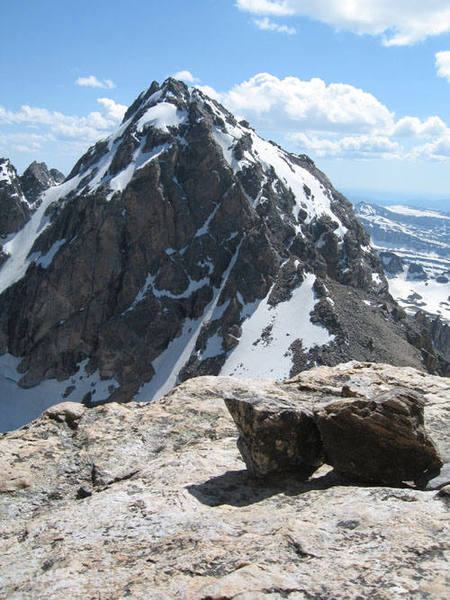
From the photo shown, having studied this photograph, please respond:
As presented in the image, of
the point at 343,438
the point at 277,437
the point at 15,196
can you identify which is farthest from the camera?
the point at 15,196

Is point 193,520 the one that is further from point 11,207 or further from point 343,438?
point 11,207

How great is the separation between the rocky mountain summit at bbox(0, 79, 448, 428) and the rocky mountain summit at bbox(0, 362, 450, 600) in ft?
284

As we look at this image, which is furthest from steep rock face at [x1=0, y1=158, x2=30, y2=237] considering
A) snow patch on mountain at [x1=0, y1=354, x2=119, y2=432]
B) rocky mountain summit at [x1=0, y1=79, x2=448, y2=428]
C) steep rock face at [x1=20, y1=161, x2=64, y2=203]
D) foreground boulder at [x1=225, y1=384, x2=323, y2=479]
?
foreground boulder at [x1=225, y1=384, x2=323, y2=479]

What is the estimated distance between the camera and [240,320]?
387ft

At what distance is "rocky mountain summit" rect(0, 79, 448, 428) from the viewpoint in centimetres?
11212

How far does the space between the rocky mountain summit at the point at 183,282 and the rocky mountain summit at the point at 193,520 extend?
86425mm

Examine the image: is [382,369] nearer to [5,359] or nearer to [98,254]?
[98,254]

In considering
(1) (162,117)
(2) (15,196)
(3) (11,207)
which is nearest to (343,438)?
(1) (162,117)

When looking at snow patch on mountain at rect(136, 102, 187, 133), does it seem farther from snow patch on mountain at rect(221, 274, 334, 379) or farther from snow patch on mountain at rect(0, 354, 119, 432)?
snow patch on mountain at rect(0, 354, 119, 432)

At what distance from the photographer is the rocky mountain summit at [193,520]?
6.75 m

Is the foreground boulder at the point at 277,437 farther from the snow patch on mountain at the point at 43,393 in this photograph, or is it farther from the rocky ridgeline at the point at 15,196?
the rocky ridgeline at the point at 15,196

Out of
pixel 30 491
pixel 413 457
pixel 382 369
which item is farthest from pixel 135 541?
pixel 382 369

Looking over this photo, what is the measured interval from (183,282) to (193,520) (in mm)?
126927

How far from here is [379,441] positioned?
9.81 metres
